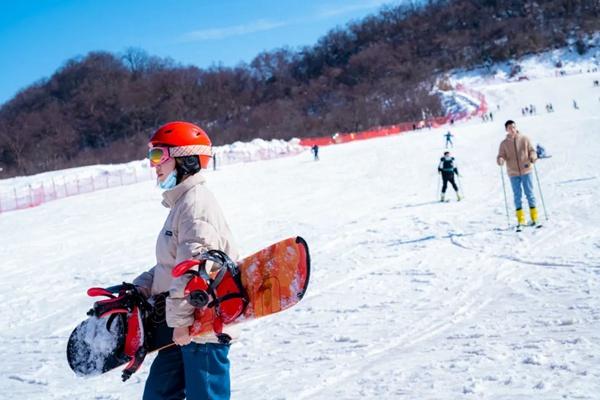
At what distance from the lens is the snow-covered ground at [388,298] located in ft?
13.3

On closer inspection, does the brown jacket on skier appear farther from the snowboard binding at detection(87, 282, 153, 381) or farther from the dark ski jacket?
the snowboard binding at detection(87, 282, 153, 381)

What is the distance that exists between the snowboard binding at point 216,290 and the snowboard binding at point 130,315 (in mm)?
337

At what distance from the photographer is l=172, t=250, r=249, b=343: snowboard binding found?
243 cm

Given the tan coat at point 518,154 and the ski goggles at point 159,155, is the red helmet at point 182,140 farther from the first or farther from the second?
the tan coat at point 518,154

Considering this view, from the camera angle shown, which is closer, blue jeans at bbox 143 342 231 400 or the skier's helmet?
blue jeans at bbox 143 342 231 400

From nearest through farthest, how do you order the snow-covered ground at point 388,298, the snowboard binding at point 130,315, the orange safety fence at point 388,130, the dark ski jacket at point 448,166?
the snowboard binding at point 130,315 < the snow-covered ground at point 388,298 < the dark ski jacket at point 448,166 < the orange safety fence at point 388,130

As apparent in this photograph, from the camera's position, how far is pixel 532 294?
18.8 ft

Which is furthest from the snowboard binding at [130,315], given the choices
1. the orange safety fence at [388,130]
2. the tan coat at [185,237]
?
the orange safety fence at [388,130]

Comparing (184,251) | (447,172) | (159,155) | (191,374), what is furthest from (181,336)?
(447,172)

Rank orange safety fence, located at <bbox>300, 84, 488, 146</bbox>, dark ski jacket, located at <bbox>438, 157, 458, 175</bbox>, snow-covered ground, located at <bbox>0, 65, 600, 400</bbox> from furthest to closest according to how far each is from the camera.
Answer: orange safety fence, located at <bbox>300, 84, 488, 146</bbox>, dark ski jacket, located at <bbox>438, 157, 458, 175</bbox>, snow-covered ground, located at <bbox>0, 65, 600, 400</bbox>

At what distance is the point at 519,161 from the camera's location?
908cm

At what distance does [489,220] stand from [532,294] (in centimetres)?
505

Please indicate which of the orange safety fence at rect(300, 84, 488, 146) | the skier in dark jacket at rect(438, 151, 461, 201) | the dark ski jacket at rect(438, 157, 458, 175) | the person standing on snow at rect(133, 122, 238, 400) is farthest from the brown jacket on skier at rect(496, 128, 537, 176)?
the orange safety fence at rect(300, 84, 488, 146)

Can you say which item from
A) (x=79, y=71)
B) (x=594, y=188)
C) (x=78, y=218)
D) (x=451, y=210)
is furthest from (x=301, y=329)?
(x=79, y=71)
